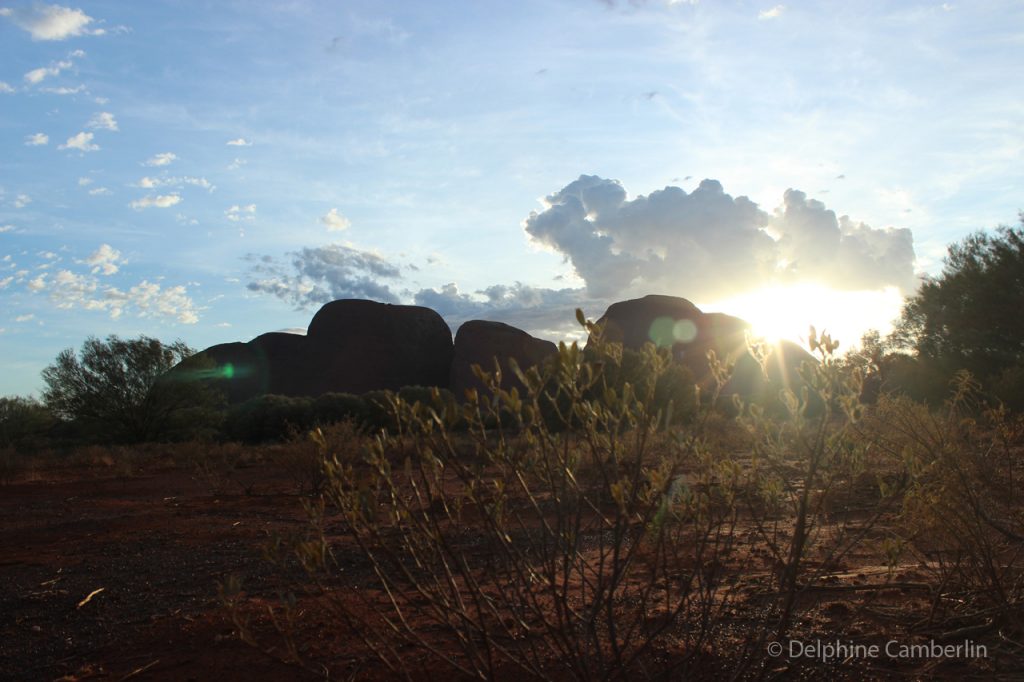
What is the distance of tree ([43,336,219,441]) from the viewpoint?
23719 millimetres

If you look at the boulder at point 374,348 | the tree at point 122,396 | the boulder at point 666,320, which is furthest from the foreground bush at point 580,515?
the boulder at point 374,348

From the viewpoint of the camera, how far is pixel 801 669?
10.6 ft

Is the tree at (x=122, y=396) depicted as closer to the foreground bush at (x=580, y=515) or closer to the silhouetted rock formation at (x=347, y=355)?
the silhouetted rock formation at (x=347, y=355)

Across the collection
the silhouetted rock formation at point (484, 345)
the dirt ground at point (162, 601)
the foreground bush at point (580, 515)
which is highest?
the silhouetted rock formation at point (484, 345)

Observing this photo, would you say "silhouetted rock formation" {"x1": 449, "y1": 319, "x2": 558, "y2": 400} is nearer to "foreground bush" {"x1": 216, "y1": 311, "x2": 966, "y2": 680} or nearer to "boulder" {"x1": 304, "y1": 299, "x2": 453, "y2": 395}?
"boulder" {"x1": 304, "y1": 299, "x2": 453, "y2": 395}

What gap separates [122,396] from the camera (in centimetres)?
2402

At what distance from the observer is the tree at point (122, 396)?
23.7 m

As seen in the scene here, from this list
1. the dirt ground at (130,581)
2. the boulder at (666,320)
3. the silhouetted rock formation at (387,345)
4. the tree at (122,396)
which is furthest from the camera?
the silhouetted rock formation at (387,345)

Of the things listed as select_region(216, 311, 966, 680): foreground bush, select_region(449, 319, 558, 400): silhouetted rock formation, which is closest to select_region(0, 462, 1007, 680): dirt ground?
select_region(216, 311, 966, 680): foreground bush

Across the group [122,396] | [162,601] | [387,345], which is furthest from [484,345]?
[162,601]

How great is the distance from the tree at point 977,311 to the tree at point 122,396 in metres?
22.4

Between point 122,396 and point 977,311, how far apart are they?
2536cm

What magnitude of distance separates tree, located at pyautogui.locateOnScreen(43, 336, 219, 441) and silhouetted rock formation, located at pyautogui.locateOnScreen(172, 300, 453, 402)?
1731 centimetres

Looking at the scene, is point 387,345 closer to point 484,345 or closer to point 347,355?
point 347,355
